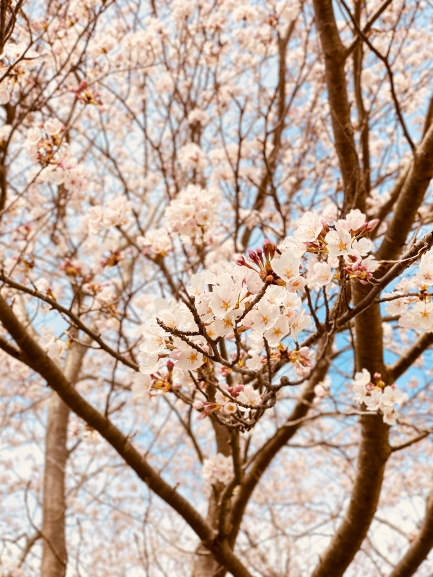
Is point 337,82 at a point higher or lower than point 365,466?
higher

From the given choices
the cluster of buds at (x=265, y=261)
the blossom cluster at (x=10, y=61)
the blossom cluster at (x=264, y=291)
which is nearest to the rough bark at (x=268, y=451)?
the blossom cluster at (x=264, y=291)

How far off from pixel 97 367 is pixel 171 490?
21.0 ft

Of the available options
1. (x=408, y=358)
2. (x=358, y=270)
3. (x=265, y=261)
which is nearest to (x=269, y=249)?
(x=265, y=261)

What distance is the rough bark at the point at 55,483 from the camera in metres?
3.82

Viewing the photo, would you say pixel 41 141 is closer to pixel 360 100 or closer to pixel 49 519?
pixel 360 100

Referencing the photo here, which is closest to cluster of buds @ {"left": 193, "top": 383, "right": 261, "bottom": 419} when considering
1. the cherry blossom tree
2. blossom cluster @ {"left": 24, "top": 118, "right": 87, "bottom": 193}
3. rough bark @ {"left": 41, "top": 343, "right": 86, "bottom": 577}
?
the cherry blossom tree

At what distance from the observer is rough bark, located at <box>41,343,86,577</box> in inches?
151

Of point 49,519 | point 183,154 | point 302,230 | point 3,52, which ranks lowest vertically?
point 302,230

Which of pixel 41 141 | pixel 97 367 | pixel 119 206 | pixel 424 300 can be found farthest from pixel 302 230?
pixel 97 367

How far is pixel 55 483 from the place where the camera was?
4.42 m

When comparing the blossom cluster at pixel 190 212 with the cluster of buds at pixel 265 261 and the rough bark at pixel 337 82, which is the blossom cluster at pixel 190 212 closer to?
the rough bark at pixel 337 82

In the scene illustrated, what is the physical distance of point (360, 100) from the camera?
2865 millimetres

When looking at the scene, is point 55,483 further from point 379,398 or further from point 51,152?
point 379,398

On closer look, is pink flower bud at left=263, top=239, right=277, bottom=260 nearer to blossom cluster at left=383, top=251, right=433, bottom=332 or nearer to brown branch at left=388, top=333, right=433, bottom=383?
blossom cluster at left=383, top=251, right=433, bottom=332
